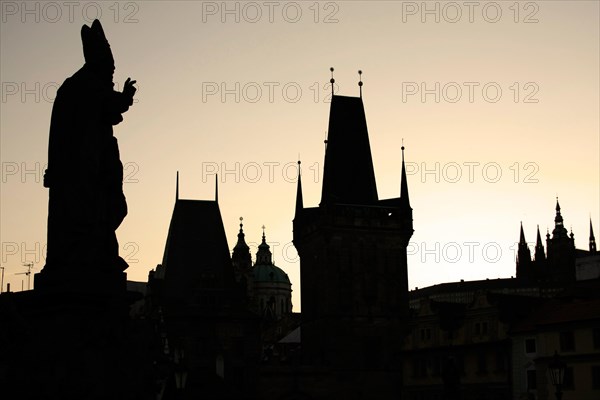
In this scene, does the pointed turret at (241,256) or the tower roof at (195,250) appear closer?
the tower roof at (195,250)

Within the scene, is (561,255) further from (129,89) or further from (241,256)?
(129,89)

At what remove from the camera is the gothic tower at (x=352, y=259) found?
80250 millimetres

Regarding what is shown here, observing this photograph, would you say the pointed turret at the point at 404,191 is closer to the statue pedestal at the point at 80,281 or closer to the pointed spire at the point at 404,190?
the pointed spire at the point at 404,190

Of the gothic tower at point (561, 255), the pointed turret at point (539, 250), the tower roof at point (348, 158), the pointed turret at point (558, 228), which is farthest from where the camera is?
the pointed turret at point (539, 250)

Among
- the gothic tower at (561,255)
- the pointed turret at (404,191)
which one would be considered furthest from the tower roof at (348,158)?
the gothic tower at (561,255)

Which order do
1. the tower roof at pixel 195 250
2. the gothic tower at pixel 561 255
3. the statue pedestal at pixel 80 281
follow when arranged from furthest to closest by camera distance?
the gothic tower at pixel 561 255, the tower roof at pixel 195 250, the statue pedestal at pixel 80 281

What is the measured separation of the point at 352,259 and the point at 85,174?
7095cm

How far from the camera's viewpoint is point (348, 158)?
86.5 m

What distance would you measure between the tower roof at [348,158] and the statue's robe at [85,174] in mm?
71340

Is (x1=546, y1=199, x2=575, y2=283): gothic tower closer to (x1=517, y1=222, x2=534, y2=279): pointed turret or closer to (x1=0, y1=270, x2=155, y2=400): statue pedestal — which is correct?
(x1=517, y1=222, x2=534, y2=279): pointed turret

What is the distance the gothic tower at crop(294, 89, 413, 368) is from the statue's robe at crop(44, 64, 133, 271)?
67.4m

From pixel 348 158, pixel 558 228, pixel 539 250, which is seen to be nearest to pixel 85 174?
pixel 348 158

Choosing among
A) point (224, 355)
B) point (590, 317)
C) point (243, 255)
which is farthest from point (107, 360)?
point (243, 255)

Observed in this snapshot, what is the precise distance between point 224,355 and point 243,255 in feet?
271
